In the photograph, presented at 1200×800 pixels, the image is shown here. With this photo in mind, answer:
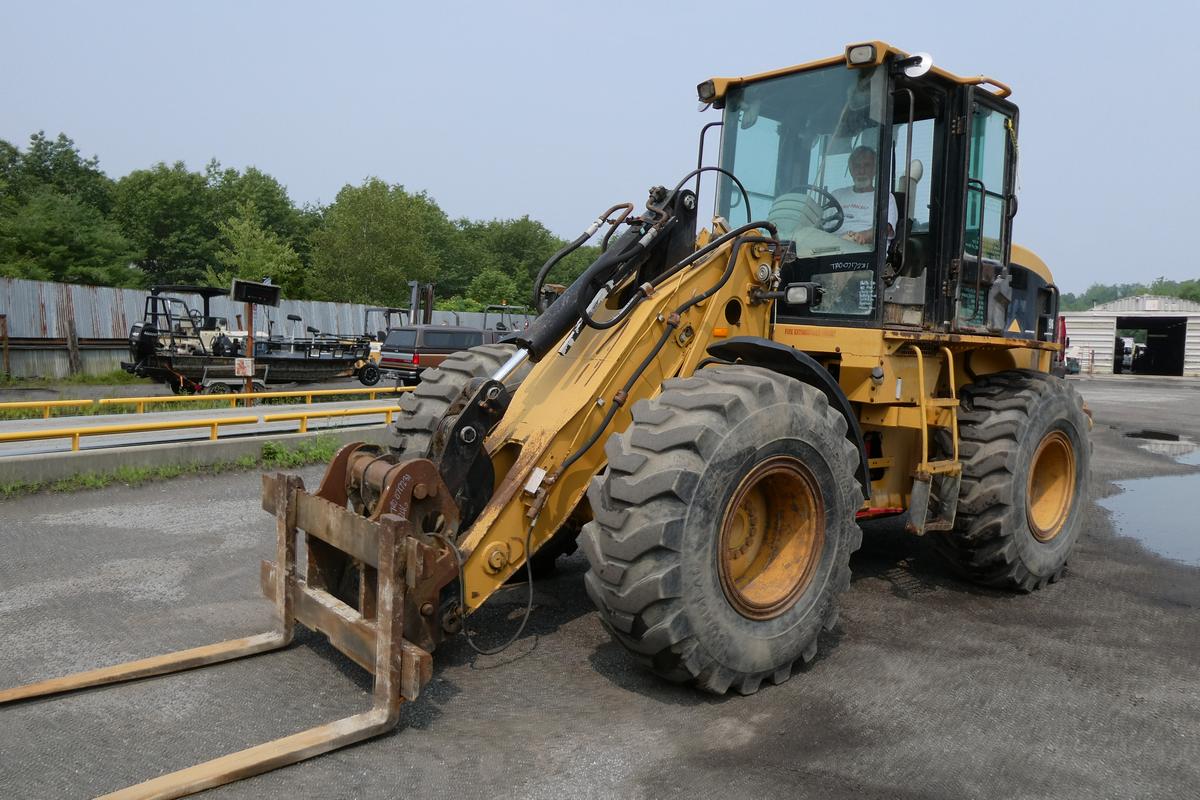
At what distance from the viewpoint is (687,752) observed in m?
3.63

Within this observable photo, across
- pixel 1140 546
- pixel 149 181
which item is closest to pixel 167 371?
pixel 1140 546

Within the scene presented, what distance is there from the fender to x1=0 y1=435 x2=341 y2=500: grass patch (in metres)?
7.03

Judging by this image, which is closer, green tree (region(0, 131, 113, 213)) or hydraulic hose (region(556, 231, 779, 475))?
hydraulic hose (region(556, 231, 779, 475))

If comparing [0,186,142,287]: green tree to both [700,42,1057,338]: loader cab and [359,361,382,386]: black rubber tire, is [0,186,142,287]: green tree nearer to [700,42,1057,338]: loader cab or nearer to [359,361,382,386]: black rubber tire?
[359,361,382,386]: black rubber tire

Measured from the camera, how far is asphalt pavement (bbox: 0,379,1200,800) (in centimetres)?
341

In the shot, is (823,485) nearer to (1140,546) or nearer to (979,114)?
(979,114)

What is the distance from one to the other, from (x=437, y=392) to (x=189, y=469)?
5.49 meters

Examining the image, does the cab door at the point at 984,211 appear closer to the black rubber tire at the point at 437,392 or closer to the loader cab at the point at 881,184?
the loader cab at the point at 881,184

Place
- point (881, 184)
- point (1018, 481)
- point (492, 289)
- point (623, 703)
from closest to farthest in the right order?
point (623, 703) < point (881, 184) < point (1018, 481) < point (492, 289)

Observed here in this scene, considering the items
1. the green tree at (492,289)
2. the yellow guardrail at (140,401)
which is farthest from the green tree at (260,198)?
the yellow guardrail at (140,401)

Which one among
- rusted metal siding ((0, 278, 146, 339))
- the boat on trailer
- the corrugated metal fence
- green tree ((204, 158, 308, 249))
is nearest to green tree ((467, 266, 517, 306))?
green tree ((204, 158, 308, 249))

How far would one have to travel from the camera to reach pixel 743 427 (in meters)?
4.12

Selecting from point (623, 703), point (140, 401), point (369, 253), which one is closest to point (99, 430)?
point (140, 401)

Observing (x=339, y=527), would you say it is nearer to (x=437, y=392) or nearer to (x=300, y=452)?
(x=437, y=392)
